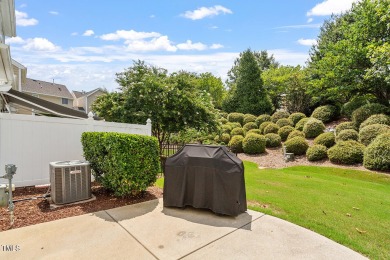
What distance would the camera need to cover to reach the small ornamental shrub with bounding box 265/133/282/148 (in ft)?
52.3

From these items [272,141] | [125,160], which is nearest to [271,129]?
[272,141]

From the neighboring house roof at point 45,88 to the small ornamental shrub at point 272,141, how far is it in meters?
28.4

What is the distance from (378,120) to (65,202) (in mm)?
15638

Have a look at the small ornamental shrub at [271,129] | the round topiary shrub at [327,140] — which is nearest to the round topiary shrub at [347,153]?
the round topiary shrub at [327,140]

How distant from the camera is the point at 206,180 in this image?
4207 mm

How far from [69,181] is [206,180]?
2.76m

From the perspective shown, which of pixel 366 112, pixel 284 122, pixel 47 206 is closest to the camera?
pixel 47 206

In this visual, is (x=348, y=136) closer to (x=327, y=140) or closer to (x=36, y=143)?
(x=327, y=140)

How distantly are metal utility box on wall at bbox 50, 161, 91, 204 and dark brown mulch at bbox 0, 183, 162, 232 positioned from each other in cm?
19

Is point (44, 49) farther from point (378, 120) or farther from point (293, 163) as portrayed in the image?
point (378, 120)

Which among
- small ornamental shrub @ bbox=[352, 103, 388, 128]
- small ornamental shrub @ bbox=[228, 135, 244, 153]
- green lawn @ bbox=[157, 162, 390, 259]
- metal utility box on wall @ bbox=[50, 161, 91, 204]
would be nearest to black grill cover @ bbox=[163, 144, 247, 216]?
green lawn @ bbox=[157, 162, 390, 259]

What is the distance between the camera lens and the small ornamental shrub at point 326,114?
60.4 feet

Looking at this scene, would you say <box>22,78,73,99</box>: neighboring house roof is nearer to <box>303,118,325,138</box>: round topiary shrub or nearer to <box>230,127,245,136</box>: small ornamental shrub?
<box>230,127,245,136</box>: small ornamental shrub

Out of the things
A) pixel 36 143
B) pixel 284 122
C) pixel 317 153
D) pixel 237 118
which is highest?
pixel 237 118
